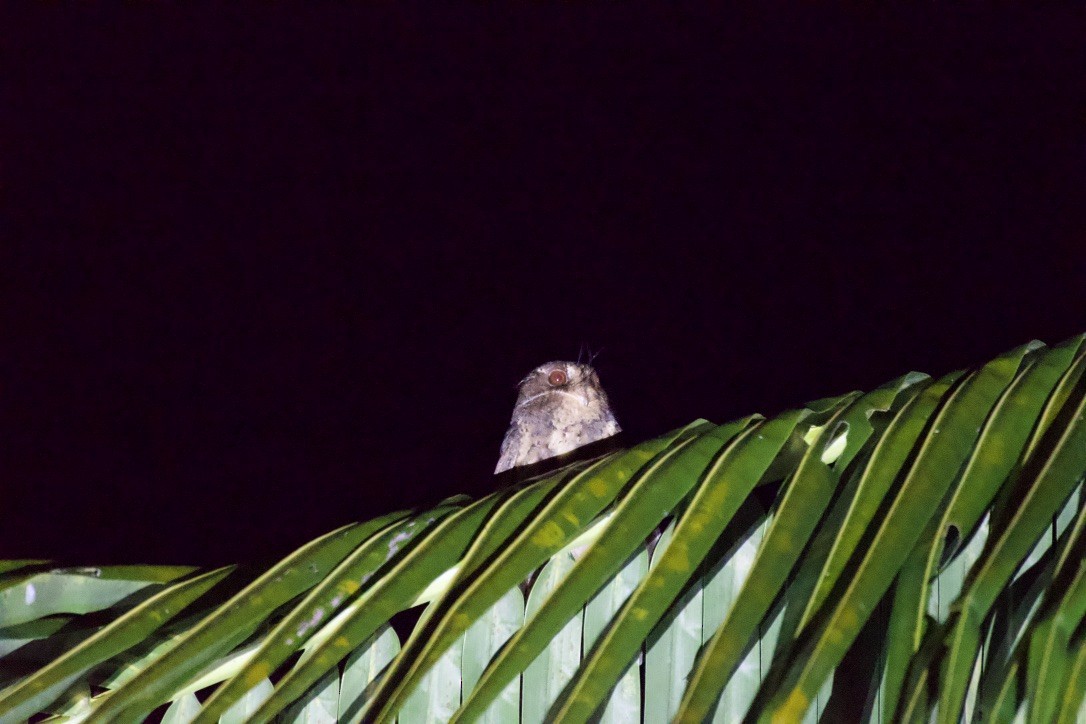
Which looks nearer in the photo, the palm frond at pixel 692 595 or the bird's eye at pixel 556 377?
the palm frond at pixel 692 595

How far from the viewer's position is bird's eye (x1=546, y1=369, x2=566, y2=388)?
3508 millimetres

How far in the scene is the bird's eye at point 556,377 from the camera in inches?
138

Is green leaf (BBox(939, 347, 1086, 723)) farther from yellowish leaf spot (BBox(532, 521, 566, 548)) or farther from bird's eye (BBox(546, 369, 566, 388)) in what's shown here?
bird's eye (BBox(546, 369, 566, 388))

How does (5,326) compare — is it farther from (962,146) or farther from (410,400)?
(962,146)

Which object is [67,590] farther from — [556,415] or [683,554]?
[556,415]

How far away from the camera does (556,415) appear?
3.44 m

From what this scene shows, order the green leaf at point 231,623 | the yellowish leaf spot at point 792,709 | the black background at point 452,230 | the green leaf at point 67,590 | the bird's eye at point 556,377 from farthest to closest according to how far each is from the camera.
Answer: the black background at point 452,230
the bird's eye at point 556,377
the green leaf at point 67,590
the green leaf at point 231,623
the yellowish leaf spot at point 792,709

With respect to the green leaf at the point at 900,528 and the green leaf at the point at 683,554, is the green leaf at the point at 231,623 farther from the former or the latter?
the green leaf at the point at 900,528

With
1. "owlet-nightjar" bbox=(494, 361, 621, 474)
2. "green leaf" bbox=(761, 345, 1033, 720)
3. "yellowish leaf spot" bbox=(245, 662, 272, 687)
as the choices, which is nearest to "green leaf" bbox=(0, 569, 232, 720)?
"yellowish leaf spot" bbox=(245, 662, 272, 687)

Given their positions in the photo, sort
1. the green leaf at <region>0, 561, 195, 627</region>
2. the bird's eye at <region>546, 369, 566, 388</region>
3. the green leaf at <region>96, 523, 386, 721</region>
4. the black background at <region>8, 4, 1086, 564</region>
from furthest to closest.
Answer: the black background at <region>8, 4, 1086, 564</region>, the bird's eye at <region>546, 369, 566, 388</region>, the green leaf at <region>0, 561, 195, 627</region>, the green leaf at <region>96, 523, 386, 721</region>

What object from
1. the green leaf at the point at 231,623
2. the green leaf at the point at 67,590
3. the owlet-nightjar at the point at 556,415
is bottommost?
the owlet-nightjar at the point at 556,415

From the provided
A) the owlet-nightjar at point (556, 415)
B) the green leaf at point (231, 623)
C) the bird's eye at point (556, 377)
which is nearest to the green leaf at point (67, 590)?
the green leaf at point (231, 623)

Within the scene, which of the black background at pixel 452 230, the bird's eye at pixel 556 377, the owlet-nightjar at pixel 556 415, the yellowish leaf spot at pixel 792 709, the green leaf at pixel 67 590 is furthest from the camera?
the black background at pixel 452 230

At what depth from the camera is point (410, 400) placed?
6.97 meters
